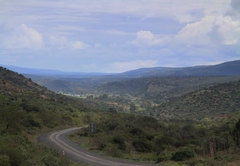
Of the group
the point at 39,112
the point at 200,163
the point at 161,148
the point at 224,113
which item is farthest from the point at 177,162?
the point at 224,113

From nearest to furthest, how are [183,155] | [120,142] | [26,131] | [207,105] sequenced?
[183,155] → [120,142] → [26,131] → [207,105]

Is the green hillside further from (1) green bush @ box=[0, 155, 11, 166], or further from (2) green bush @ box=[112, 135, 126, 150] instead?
(2) green bush @ box=[112, 135, 126, 150]

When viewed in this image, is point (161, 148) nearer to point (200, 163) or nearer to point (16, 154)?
point (200, 163)

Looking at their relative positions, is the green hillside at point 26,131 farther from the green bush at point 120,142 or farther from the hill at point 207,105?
the hill at point 207,105

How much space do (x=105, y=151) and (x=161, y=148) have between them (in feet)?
22.3

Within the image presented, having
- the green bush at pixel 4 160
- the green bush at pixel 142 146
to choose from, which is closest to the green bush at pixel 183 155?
the green bush at pixel 142 146

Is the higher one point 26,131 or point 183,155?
point 183,155

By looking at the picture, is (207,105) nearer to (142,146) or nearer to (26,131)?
(142,146)

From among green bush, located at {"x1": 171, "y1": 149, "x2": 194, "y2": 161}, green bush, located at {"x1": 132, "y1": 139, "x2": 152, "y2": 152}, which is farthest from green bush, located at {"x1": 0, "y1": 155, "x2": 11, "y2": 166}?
green bush, located at {"x1": 132, "y1": 139, "x2": 152, "y2": 152}

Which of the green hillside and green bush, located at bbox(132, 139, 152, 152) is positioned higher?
the green hillside

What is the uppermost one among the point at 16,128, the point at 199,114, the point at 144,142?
the point at 16,128

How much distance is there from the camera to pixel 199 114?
9319cm

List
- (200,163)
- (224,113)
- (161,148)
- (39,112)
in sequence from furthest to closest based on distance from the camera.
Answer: (224,113) → (39,112) → (161,148) → (200,163)

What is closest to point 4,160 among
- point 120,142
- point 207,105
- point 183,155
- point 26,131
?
point 183,155
